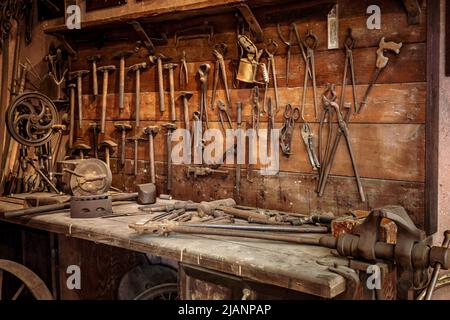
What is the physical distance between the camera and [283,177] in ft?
8.34

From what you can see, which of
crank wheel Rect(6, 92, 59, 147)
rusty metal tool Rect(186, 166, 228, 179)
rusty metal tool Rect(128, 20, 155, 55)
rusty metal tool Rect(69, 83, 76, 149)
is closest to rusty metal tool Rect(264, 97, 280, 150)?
rusty metal tool Rect(186, 166, 228, 179)

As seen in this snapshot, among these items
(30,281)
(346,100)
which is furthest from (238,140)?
(30,281)

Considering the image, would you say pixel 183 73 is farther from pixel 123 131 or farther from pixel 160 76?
pixel 123 131

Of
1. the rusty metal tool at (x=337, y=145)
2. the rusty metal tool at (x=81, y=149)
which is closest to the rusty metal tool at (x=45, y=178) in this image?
the rusty metal tool at (x=81, y=149)

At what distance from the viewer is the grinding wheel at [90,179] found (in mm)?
2760

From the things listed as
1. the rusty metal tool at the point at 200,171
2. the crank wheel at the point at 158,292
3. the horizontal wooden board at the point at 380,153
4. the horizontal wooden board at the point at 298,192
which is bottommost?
the crank wheel at the point at 158,292

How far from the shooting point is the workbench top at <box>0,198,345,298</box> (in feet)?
5.14

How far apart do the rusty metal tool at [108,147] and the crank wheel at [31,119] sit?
0.38m

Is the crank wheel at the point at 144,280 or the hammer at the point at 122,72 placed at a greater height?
the hammer at the point at 122,72

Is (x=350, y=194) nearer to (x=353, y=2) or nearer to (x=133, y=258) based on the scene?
(x=353, y=2)

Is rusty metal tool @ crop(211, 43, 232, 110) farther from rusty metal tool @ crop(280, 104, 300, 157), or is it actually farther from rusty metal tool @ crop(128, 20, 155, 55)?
rusty metal tool @ crop(128, 20, 155, 55)

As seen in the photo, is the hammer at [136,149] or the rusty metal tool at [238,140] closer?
the rusty metal tool at [238,140]

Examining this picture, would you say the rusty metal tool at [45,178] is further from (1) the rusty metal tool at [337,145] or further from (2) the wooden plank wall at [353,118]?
(1) the rusty metal tool at [337,145]

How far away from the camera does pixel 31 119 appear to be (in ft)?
10.1
